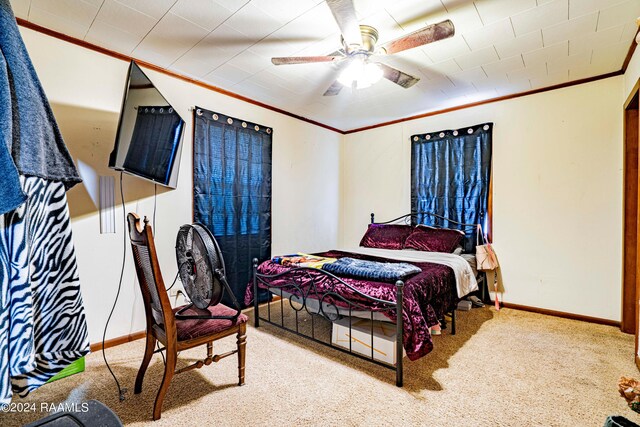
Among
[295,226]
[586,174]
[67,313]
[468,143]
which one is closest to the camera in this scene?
[67,313]

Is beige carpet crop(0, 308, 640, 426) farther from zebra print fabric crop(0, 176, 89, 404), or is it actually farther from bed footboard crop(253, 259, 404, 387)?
zebra print fabric crop(0, 176, 89, 404)

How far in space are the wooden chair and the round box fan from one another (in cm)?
7

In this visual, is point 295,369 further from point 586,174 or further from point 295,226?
point 586,174

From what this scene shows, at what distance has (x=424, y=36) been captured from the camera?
1.87 meters

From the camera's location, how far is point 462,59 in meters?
2.70

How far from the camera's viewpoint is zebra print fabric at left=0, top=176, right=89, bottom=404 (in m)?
0.58

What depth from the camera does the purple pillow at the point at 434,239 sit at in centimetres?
354

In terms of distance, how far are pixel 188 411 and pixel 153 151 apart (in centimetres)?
181

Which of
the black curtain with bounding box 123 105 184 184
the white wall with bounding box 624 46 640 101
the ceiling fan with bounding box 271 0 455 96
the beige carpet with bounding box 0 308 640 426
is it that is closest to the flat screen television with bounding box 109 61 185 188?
the black curtain with bounding box 123 105 184 184

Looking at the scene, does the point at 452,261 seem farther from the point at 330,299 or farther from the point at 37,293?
the point at 37,293

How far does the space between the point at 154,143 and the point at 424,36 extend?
6.74 ft

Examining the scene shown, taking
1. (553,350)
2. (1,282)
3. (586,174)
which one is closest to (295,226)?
(553,350)

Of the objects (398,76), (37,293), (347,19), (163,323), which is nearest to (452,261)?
(398,76)

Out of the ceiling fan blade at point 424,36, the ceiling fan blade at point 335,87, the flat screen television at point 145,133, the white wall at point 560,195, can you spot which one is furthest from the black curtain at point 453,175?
the flat screen television at point 145,133
